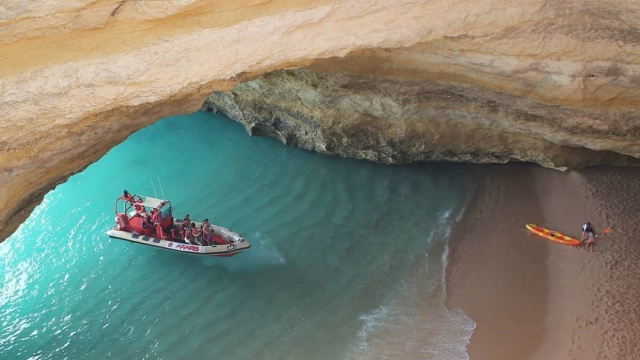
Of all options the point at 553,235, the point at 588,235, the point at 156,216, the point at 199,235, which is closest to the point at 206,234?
the point at 199,235

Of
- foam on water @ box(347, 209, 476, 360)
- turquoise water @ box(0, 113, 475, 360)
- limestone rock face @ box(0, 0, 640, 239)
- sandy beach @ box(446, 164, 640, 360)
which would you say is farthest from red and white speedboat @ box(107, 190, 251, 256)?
sandy beach @ box(446, 164, 640, 360)

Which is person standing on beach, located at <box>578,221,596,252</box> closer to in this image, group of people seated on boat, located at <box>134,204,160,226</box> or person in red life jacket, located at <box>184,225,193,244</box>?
person in red life jacket, located at <box>184,225,193,244</box>

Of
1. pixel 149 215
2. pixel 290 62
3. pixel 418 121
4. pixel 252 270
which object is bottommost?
pixel 252 270

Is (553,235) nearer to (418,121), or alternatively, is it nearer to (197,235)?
(418,121)

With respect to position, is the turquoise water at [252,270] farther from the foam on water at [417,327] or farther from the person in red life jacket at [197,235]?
the person in red life jacket at [197,235]

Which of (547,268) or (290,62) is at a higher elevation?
(290,62)

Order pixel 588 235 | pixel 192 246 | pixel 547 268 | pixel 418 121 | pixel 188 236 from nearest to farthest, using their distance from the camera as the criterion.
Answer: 1. pixel 547 268
2. pixel 588 235
3. pixel 192 246
4. pixel 188 236
5. pixel 418 121
